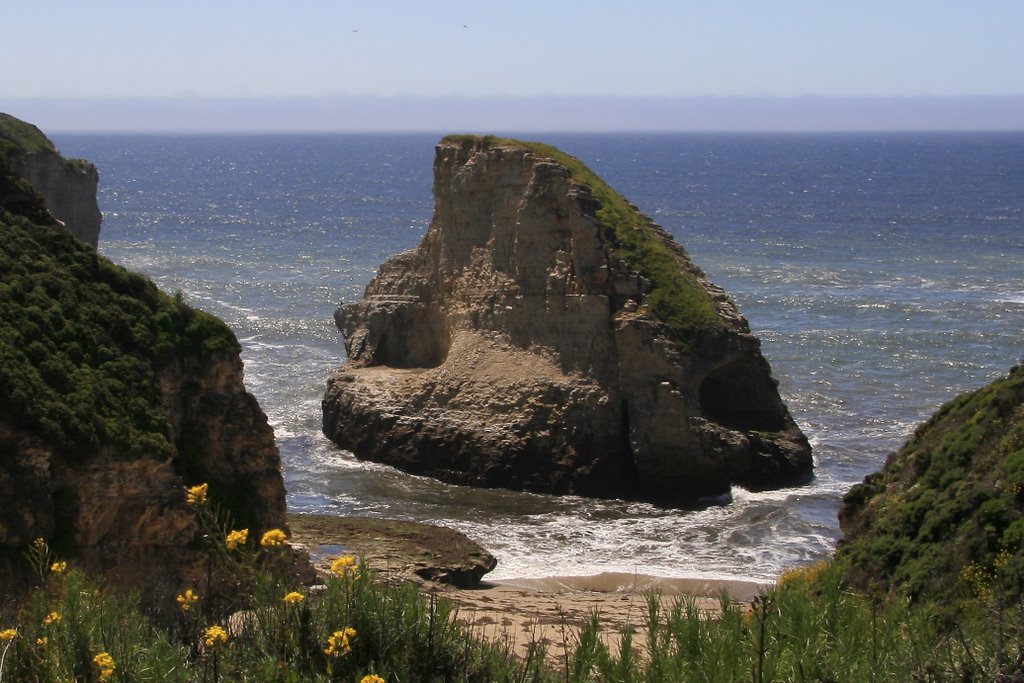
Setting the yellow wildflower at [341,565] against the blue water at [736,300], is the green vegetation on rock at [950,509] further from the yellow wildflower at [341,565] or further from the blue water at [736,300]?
the yellow wildflower at [341,565]

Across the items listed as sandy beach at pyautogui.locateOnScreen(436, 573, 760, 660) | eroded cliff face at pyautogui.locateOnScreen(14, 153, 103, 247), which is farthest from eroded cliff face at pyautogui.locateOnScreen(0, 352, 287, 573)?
eroded cliff face at pyautogui.locateOnScreen(14, 153, 103, 247)

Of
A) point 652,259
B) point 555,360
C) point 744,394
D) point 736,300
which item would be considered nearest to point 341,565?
point 555,360

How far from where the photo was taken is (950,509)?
22.8m

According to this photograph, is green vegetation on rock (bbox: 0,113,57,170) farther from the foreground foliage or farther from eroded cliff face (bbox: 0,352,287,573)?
the foreground foliage

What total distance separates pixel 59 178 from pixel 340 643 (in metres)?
36.6

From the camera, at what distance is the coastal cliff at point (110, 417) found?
2044 centimetres

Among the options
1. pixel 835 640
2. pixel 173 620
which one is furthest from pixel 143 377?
pixel 835 640

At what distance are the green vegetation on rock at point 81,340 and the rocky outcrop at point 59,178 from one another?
1759 centimetres

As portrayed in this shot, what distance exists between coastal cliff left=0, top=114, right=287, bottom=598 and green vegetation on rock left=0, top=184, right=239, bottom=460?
23 mm

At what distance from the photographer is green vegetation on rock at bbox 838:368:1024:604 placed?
20.5 meters

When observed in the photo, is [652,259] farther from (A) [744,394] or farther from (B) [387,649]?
(B) [387,649]

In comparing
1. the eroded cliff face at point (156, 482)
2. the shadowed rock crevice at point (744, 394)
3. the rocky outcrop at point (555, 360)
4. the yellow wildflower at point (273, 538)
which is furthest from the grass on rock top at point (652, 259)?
the yellow wildflower at point (273, 538)

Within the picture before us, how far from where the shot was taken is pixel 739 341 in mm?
38500

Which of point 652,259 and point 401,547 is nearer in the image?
point 401,547
